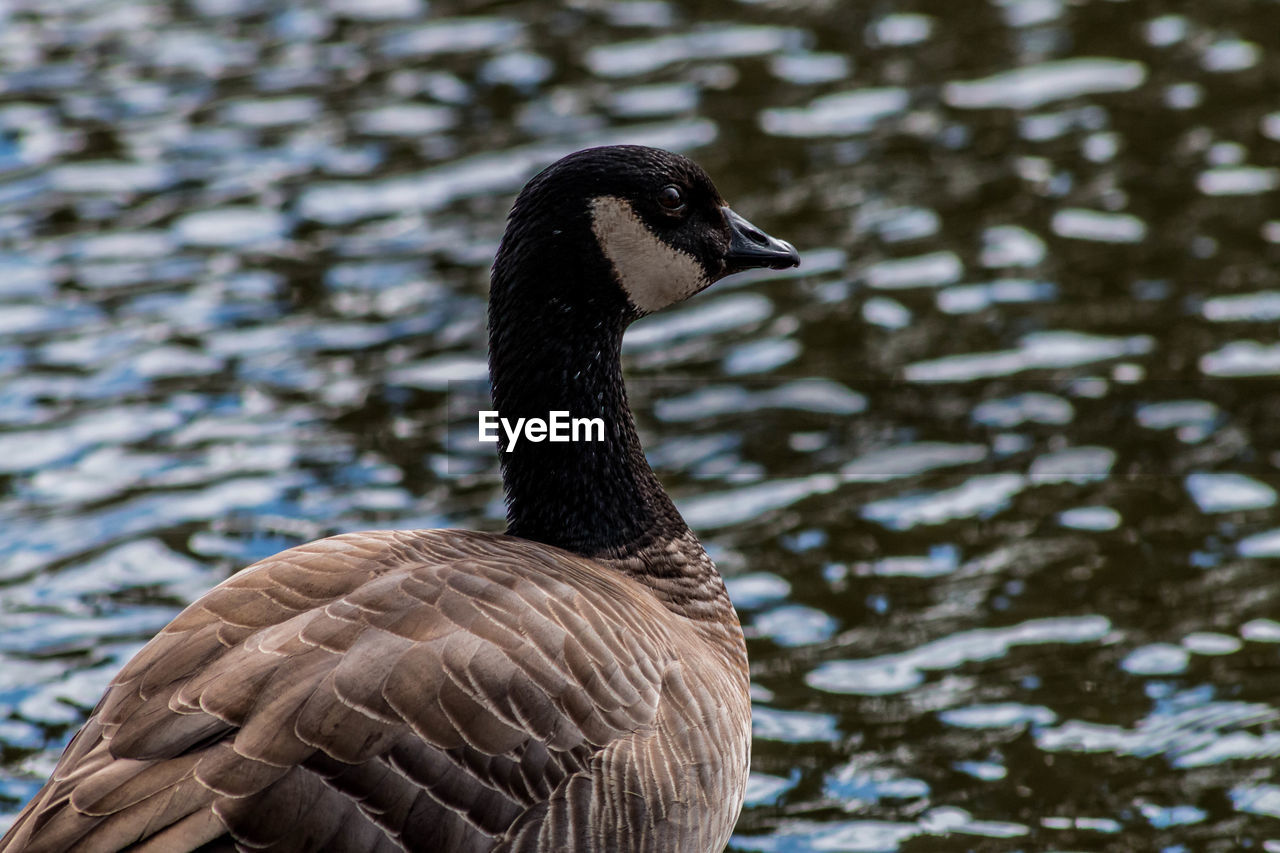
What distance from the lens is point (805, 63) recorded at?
12320 mm

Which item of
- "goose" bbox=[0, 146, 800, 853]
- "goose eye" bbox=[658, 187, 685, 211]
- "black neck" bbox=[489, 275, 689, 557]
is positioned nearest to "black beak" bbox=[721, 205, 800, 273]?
"goose" bbox=[0, 146, 800, 853]

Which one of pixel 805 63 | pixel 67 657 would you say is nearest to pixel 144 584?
pixel 67 657

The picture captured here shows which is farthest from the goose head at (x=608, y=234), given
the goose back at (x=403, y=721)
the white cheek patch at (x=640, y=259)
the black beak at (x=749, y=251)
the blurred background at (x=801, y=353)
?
the blurred background at (x=801, y=353)

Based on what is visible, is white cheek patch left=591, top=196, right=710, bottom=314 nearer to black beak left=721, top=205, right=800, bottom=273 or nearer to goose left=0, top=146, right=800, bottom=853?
goose left=0, top=146, right=800, bottom=853

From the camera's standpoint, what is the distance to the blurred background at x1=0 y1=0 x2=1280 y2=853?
6895mm

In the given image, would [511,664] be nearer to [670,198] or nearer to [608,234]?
[608,234]

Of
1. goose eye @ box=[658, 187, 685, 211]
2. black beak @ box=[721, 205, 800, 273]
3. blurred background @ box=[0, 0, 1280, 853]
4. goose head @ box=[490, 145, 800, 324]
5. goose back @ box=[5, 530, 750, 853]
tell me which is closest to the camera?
goose back @ box=[5, 530, 750, 853]

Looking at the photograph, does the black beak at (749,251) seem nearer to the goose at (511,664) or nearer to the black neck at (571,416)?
the goose at (511,664)

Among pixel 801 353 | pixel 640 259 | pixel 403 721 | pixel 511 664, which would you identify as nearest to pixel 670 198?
pixel 640 259

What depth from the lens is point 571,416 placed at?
5973 mm

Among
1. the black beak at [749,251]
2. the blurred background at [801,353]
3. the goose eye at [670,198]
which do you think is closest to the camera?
the goose eye at [670,198]

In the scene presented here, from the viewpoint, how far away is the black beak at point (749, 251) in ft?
20.7

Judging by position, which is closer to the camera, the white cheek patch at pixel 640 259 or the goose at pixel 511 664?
the goose at pixel 511 664

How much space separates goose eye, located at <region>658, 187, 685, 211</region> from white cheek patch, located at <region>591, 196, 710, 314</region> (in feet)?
0.40
